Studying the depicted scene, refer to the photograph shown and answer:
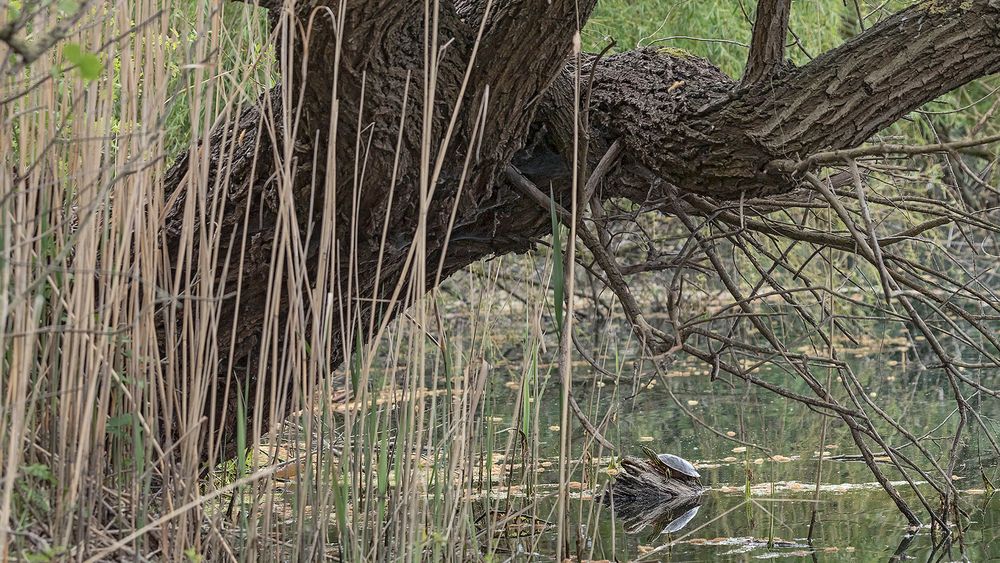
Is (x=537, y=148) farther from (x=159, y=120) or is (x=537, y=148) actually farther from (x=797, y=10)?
(x=797, y=10)

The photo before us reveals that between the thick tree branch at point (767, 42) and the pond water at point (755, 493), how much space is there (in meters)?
0.69

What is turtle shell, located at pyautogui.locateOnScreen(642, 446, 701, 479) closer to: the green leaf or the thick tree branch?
the thick tree branch

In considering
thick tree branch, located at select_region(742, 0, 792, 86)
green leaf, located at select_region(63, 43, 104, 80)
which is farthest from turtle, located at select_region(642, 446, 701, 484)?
green leaf, located at select_region(63, 43, 104, 80)

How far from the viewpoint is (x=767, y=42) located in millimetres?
2316

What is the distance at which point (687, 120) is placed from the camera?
242 cm

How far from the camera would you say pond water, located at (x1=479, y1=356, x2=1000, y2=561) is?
261 centimetres

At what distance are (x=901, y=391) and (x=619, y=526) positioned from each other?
90.8 inches

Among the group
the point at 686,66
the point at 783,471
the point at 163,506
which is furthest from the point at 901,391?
the point at 163,506

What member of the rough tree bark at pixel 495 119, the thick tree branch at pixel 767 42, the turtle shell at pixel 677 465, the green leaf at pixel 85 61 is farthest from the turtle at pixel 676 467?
the green leaf at pixel 85 61

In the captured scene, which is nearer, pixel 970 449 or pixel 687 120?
pixel 687 120

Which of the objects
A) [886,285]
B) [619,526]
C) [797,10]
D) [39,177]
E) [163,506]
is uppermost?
[797,10]

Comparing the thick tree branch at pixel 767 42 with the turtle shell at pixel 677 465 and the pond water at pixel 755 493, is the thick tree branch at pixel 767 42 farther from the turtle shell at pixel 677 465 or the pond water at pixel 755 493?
the turtle shell at pixel 677 465

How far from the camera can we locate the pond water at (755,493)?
2.61 m

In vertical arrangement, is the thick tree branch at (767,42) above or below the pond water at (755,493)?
above
